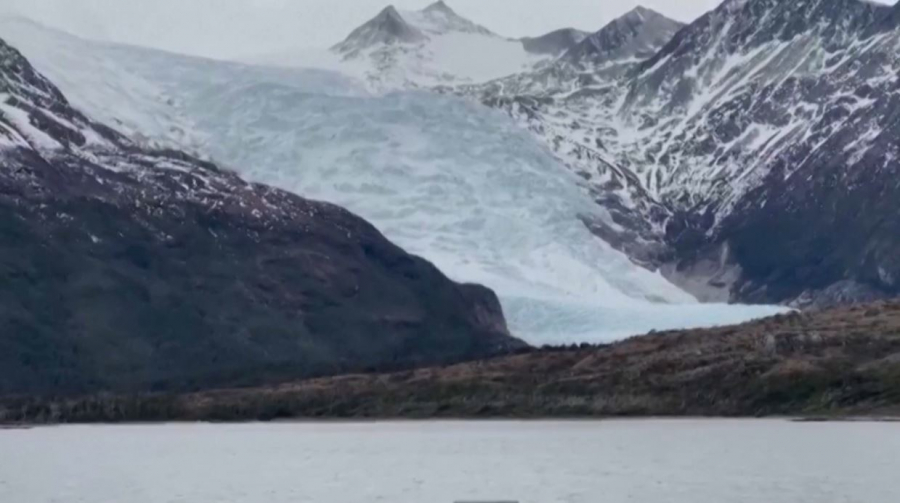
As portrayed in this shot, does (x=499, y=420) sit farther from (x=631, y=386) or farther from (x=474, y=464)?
(x=474, y=464)

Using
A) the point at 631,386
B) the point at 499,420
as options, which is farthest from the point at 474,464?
the point at 499,420

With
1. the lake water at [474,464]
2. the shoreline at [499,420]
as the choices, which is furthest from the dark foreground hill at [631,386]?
the lake water at [474,464]

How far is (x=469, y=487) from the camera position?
90.3m

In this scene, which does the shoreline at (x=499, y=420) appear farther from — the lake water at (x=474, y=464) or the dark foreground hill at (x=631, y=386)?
the lake water at (x=474, y=464)

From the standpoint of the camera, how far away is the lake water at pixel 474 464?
86.8 meters

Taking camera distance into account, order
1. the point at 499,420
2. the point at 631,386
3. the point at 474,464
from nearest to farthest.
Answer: the point at 474,464 → the point at 631,386 → the point at 499,420

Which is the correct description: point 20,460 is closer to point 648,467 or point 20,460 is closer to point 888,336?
point 648,467

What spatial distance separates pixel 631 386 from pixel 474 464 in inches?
2456

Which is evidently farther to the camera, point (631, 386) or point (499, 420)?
point (499, 420)

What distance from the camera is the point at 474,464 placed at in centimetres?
10750

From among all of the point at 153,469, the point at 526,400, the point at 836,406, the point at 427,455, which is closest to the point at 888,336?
the point at 836,406

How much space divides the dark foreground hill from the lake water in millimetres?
8173

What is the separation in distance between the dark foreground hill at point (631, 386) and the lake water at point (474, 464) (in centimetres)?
817

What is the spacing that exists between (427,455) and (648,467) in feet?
62.3
